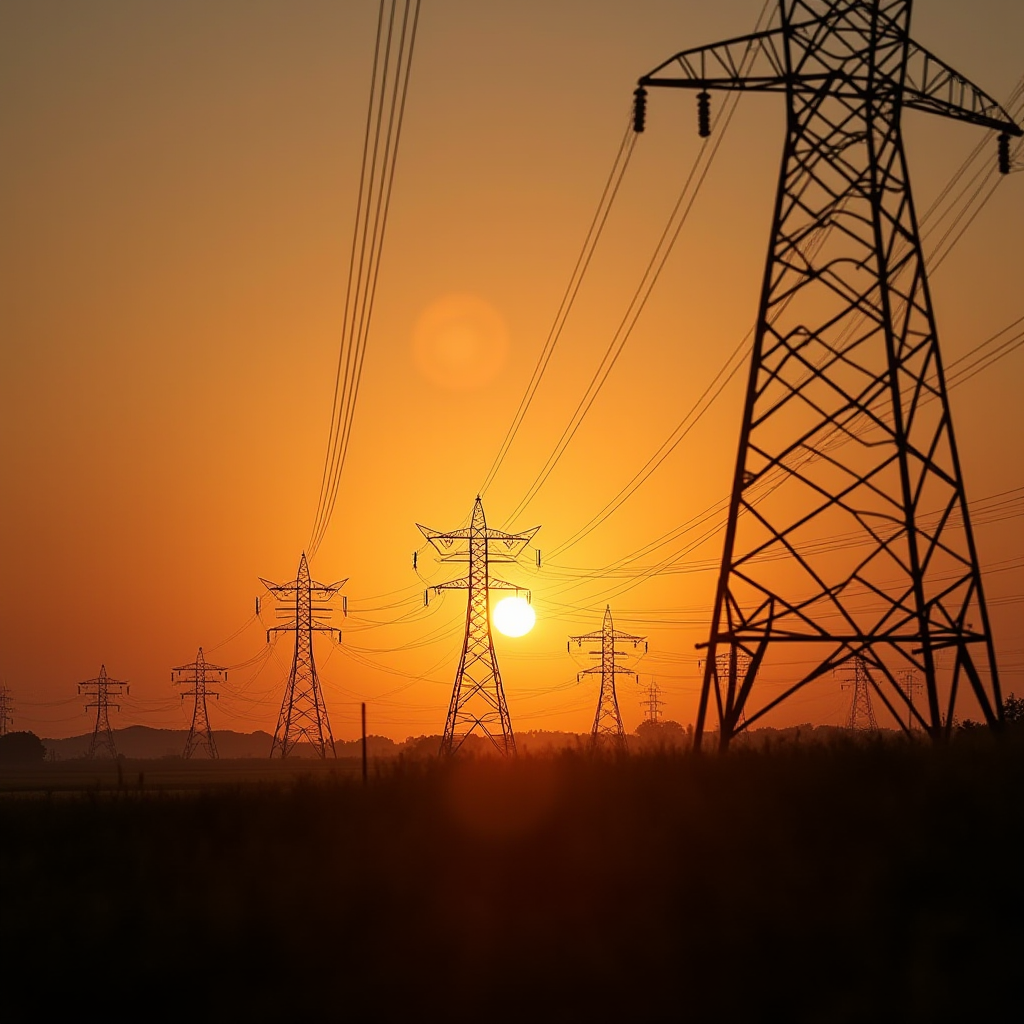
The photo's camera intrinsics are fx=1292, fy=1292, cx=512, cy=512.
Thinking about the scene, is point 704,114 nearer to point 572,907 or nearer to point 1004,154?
point 1004,154

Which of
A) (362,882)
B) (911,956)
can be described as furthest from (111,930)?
(911,956)

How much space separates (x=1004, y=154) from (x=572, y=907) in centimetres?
2216

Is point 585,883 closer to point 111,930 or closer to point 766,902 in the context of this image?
point 766,902

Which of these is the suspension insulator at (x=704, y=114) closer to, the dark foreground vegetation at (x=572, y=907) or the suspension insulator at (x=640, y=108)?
the suspension insulator at (x=640, y=108)

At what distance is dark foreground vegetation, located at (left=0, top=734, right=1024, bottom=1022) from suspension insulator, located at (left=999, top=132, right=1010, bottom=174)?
49.8ft

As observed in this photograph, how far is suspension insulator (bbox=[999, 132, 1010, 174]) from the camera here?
29.2 meters

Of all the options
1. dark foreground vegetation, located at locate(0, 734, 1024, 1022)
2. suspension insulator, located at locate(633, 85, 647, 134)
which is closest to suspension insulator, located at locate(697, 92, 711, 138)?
suspension insulator, located at locate(633, 85, 647, 134)

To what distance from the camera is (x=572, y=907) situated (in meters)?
14.4

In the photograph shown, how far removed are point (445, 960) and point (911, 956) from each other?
15.5 ft

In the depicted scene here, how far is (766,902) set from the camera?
1369 cm

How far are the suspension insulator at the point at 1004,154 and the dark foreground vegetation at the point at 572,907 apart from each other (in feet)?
49.8

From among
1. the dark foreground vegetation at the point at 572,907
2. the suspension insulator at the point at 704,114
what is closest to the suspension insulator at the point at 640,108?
the suspension insulator at the point at 704,114

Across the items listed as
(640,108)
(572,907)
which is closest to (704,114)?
(640,108)

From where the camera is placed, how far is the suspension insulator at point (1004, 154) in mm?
29234
